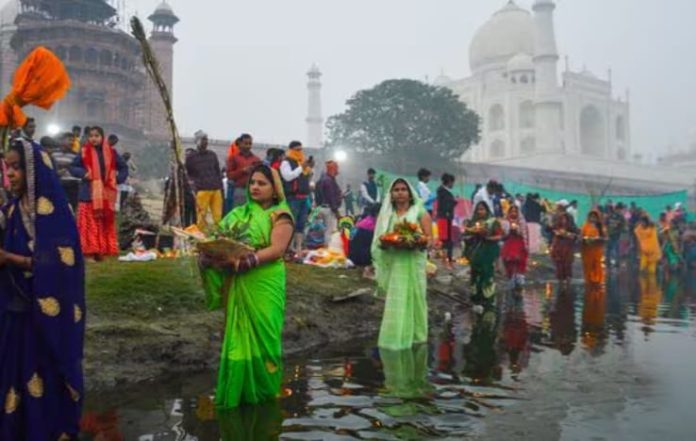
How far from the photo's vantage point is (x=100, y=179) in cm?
788

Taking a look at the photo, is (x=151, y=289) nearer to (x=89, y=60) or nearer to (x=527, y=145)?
(x=89, y=60)

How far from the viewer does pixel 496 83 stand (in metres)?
60.6

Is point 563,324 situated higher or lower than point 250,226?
lower

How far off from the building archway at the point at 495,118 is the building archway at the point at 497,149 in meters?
1.22

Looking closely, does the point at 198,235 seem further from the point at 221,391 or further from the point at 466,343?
the point at 466,343

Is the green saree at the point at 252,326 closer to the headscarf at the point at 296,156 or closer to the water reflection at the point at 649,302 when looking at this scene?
the water reflection at the point at 649,302

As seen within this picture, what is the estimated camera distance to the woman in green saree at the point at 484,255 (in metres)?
9.23

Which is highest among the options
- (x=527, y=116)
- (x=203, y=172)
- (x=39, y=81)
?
(x=527, y=116)

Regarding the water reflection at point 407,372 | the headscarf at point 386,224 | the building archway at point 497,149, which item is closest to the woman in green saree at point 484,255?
A: the headscarf at point 386,224

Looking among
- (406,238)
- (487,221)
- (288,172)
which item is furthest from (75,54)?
(406,238)

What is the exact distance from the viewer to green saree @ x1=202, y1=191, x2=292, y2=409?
4.06 metres

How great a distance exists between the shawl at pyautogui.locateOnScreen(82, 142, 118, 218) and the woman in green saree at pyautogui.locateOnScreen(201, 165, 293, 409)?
4.24 metres

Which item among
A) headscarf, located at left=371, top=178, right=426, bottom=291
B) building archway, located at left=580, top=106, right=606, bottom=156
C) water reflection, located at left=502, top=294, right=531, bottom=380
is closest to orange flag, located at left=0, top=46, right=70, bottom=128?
headscarf, located at left=371, top=178, right=426, bottom=291

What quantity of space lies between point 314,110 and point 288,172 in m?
62.5
